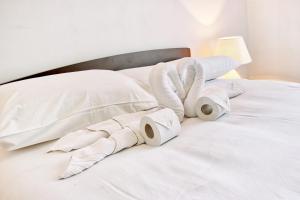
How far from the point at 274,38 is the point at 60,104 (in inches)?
89.4

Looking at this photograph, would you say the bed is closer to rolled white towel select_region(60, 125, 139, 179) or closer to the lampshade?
rolled white towel select_region(60, 125, 139, 179)

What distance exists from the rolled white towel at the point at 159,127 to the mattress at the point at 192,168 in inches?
1.2

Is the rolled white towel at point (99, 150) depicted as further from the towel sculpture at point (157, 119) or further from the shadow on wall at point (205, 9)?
the shadow on wall at point (205, 9)

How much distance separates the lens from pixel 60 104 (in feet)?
4.22

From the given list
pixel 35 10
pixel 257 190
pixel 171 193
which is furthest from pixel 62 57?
pixel 257 190

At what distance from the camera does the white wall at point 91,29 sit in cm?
162

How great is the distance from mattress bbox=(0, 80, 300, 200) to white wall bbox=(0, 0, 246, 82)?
0.67 meters

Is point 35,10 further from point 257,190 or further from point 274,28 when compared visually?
point 274,28

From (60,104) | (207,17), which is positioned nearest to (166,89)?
(60,104)

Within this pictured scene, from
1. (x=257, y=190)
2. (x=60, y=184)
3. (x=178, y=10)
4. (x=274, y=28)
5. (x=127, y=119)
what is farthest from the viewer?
(x=274, y=28)

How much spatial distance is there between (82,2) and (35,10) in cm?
31

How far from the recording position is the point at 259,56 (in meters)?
2.97

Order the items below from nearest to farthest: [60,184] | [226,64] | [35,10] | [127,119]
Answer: [60,184] < [127,119] < [35,10] < [226,64]

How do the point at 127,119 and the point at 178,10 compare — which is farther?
the point at 178,10
